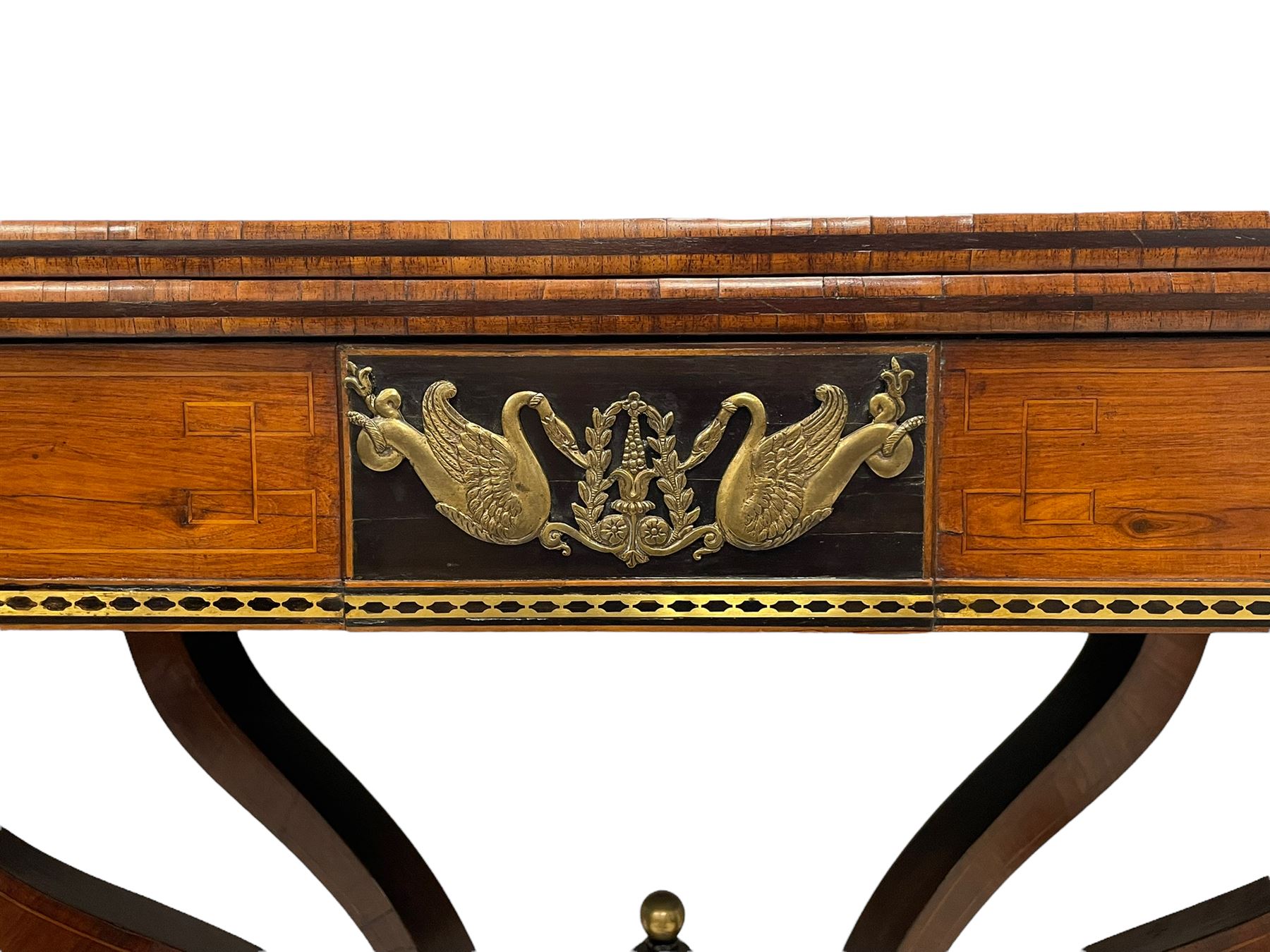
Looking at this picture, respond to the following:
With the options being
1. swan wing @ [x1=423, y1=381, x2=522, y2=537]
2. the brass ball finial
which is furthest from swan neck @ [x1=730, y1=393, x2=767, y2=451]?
the brass ball finial

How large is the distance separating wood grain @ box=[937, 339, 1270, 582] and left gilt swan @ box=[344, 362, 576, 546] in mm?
402

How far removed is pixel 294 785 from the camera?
223cm

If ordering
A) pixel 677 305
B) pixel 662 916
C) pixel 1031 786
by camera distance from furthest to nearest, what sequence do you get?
pixel 662 916 < pixel 1031 786 < pixel 677 305

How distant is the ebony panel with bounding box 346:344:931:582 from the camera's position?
1.90 meters

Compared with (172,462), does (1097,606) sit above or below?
below

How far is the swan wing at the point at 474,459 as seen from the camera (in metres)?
1.91

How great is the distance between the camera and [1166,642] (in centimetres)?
207

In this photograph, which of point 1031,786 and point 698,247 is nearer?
point 698,247

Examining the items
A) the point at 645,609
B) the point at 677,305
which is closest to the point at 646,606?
the point at 645,609

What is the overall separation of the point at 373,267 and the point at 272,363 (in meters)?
→ 0.14

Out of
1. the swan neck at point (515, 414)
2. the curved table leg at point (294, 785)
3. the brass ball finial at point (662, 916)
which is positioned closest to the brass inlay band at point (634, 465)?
the swan neck at point (515, 414)

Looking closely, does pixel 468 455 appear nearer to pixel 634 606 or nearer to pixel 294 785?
pixel 634 606

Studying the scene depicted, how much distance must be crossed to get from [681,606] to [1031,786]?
0.51 metres

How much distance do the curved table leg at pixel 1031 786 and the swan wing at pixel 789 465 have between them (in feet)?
1.51
